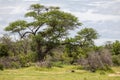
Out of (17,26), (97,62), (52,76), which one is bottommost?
(52,76)

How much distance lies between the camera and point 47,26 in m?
71.1

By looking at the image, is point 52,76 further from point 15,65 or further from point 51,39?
point 51,39

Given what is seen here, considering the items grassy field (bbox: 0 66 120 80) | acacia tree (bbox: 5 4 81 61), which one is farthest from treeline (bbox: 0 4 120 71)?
grassy field (bbox: 0 66 120 80)

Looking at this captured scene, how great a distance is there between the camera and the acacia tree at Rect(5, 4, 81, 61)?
6875 cm

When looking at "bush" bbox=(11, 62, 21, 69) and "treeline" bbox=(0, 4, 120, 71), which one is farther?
"treeline" bbox=(0, 4, 120, 71)

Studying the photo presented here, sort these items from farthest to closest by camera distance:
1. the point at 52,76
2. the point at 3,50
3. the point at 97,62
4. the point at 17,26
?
1. the point at 17,26
2. the point at 3,50
3. the point at 97,62
4. the point at 52,76

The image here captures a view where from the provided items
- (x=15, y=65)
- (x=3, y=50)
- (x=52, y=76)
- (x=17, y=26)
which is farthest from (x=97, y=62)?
(x=17, y=26)

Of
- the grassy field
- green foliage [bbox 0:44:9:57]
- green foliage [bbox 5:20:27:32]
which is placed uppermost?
green foliage [bbox 5:20:27:32]

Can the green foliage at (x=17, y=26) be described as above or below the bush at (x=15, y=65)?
above

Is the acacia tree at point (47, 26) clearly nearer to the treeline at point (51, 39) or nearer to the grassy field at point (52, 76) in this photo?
the treeline at point (51, 39)

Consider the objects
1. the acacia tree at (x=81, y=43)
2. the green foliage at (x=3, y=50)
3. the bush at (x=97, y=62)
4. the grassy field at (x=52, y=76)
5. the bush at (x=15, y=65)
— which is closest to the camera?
the grassy field at (x=52, y=76)

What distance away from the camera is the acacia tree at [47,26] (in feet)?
226

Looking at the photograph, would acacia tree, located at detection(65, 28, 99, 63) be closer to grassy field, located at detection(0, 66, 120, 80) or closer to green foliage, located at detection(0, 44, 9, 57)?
green foliage, located at detection(0, 44, 9, 57)

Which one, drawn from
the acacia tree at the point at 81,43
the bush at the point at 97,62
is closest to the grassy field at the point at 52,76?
the bush at the point at 97,62
